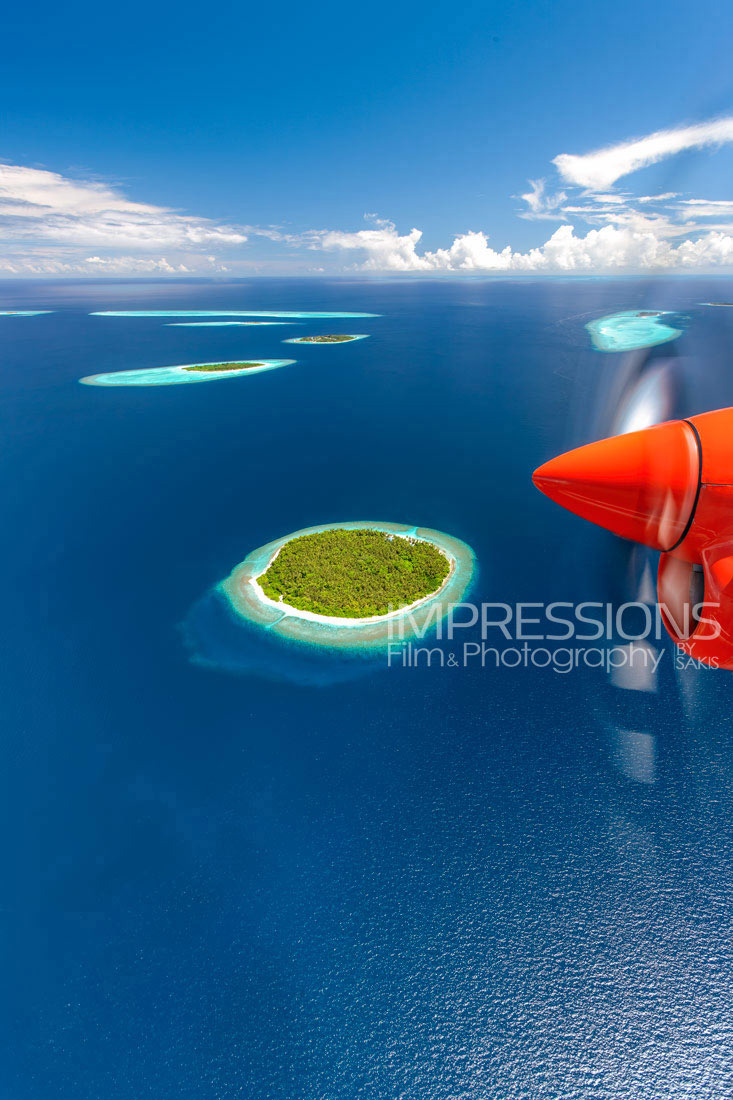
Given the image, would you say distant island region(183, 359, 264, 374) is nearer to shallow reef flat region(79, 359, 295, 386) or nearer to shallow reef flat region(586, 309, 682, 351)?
shallow reef flat region(79, 359, 295, 386)

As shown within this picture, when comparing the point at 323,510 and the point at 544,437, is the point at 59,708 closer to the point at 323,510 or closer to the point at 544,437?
the point at 323,510

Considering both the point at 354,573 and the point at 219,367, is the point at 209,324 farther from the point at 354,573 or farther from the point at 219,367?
the point at 354,573

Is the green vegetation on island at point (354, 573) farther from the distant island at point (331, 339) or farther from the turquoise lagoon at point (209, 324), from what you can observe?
the turquoise lagoon at point (209, 324)

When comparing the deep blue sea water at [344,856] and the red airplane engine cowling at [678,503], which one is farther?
the deep blue sea water at [344,856]

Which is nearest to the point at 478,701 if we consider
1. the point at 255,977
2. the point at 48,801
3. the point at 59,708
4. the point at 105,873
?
the point at 255,977

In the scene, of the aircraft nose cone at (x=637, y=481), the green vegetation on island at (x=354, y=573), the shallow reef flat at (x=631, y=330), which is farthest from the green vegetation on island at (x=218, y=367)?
the aircraft nose cone at (x=637, y=481)

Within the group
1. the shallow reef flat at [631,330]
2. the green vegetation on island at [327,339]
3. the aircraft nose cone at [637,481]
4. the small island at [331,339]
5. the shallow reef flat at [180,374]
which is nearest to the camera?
the aircraft nose cone at [637,481]
